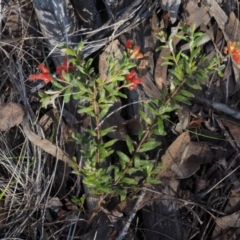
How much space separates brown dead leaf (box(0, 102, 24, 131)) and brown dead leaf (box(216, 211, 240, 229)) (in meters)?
1.10

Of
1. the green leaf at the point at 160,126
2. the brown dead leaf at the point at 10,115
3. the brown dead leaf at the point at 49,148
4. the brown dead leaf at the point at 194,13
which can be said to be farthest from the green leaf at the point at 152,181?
the brown dead leaf at the point at 194,13

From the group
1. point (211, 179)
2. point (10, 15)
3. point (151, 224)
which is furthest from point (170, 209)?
point (10, 15)

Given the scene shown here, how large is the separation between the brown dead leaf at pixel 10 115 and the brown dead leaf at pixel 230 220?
3.62ft

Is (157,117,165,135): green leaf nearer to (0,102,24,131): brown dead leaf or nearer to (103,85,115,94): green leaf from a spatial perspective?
(103,85,115,94): green leaf

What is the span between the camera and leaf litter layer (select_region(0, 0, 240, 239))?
7.23ft

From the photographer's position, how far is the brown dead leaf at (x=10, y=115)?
2217mm

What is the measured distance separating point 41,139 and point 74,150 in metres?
0.17

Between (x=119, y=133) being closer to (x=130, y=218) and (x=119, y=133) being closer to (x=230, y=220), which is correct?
(x=130, y=218)

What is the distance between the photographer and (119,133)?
86.4 inches

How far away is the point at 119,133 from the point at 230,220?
70 centimetres

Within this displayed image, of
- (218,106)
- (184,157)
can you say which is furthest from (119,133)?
(218,106)

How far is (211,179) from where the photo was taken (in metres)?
2.30

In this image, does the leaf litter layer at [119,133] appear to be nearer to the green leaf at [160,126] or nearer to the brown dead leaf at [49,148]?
the brown dead leaf at [49,148]

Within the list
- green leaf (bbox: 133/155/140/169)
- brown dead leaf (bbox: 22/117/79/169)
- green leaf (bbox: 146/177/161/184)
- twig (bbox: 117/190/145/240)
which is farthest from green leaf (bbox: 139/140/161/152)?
brown dead leaf (bbox: 22/117/79/169)
